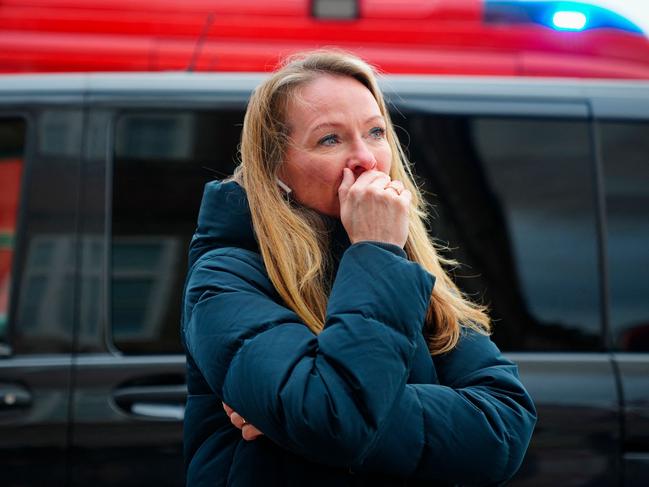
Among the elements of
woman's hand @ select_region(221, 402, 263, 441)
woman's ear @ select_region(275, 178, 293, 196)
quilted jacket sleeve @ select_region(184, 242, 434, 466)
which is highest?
woman's ear @ select_region(275, 178, 293, 196)

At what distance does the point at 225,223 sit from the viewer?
4.62 ft

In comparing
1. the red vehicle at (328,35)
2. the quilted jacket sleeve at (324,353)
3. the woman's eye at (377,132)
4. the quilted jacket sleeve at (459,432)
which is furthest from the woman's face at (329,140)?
the red vehicle at (328,35)

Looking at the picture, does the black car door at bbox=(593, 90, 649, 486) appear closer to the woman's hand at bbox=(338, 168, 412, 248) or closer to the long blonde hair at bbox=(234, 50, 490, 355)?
the long blonde hair at bbox=(234, 50, 490, 355)

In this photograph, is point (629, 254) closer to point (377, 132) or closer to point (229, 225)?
point (377, 132)

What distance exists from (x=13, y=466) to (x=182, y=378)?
1.54ft

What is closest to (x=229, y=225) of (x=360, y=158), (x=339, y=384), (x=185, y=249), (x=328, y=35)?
(x=360, y=158)

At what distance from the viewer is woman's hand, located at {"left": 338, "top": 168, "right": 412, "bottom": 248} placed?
1.32m

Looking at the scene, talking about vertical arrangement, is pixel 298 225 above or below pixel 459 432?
above

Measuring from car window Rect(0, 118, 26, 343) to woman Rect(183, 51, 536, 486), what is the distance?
1.19 m

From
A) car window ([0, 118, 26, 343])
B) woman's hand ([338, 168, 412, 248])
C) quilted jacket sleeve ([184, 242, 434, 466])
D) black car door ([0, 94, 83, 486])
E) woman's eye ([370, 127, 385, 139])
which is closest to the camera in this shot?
quilted jacket sleeve ([184, 242, 434, 466])

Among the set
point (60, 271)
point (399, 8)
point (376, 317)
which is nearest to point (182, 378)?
point (60, 271)

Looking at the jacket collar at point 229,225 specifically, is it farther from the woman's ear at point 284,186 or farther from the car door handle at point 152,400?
the car door handle at point 152,400

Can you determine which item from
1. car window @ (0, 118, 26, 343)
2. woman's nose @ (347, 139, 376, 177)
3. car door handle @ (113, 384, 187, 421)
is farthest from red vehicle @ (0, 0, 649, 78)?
woman's nose @ (347, 139, 376, 177)

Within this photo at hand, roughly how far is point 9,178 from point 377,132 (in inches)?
55.9
